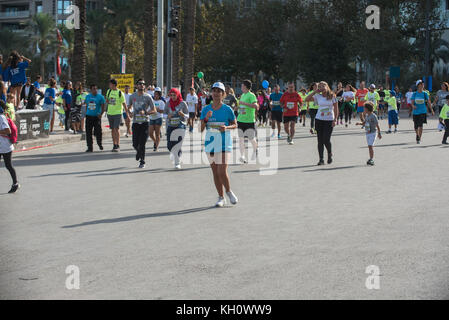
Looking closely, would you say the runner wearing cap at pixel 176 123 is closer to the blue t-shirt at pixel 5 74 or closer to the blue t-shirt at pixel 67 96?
the blue t-shirt at pixel 5 74

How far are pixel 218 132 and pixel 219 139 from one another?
0.11m

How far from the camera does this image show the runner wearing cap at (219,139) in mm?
10039

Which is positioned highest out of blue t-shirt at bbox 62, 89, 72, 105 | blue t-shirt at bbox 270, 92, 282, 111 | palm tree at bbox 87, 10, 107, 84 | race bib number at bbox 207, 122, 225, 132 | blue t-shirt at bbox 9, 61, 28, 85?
palm tree at bbox 87, 10, 107, 84

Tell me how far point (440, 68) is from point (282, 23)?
15.9m

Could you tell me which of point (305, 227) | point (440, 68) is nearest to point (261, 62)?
point (440, 68)

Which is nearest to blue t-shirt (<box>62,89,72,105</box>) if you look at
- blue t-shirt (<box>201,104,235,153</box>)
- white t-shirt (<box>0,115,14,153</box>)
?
white t-shirt (<box>0,115,14,153</box>)

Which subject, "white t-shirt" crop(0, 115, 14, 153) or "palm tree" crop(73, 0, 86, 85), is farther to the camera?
"palm tree" crop(73, 0, 86, 85)

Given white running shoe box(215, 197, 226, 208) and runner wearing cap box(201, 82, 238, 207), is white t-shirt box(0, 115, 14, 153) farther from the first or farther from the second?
white running shoe box(215, 197, 226, 208)

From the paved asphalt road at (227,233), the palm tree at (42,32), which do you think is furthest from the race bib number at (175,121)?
the palm tree at (42,32)

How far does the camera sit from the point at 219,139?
10.1 meters

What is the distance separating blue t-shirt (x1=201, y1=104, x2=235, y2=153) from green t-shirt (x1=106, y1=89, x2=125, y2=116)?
29.3 feet

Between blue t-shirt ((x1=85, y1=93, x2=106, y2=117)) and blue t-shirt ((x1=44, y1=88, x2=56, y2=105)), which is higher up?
blue t-shirt ((x1=44, y1=88, x2=56, y2=105))

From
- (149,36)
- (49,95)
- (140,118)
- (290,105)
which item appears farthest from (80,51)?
(140,118)

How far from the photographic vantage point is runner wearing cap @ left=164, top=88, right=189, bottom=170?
595 inches
